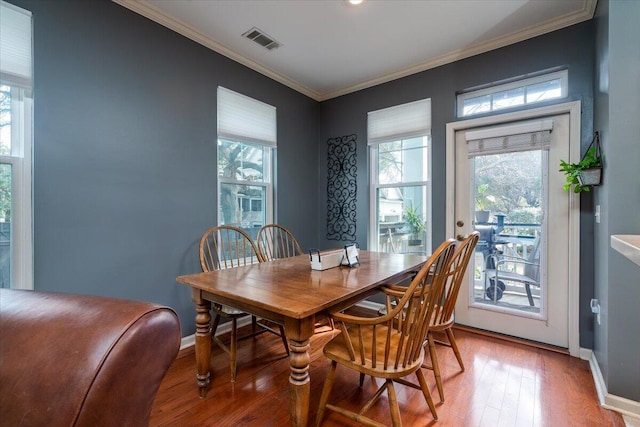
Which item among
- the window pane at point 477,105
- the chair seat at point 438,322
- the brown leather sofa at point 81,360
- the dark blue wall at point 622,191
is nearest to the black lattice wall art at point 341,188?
the window pane at point 477,105

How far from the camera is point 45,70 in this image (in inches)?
67.1

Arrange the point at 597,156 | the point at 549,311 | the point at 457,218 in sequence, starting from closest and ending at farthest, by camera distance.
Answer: the point at 597,156
the point at 549,311
the point at 457,218

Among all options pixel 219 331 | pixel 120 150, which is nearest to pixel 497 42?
pixel 120 150

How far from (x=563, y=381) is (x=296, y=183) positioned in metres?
2.84

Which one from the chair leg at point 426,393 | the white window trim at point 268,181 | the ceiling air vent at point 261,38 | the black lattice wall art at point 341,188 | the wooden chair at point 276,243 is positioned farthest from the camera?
the black lattice wall art at point 341,188

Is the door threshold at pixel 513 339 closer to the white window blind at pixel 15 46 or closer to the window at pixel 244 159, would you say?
the window at pixel 244 159

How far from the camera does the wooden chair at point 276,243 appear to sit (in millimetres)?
2893

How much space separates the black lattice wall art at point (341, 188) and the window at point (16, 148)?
8.88 feet

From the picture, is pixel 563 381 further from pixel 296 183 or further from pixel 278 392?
pixel 296 183

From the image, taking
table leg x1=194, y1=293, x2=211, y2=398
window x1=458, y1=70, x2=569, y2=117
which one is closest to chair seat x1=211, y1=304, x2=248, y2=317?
table leg x1=194, y1=293, x2=211, y2=398

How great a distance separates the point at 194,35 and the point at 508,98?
2794 millimetres

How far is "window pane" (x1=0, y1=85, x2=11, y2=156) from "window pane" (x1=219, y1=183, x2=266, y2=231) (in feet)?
4.53

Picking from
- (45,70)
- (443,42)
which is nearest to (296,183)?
(443,42)

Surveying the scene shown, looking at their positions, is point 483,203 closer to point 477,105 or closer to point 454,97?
point 477,105
